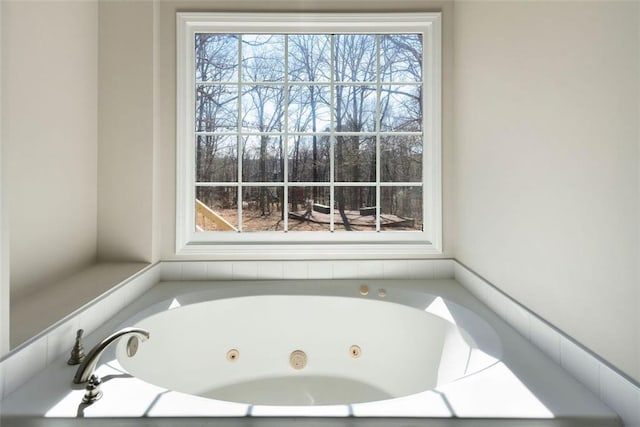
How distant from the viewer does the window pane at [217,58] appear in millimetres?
2295

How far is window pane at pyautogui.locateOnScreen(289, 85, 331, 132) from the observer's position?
2.32 m

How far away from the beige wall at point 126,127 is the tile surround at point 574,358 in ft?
6.29

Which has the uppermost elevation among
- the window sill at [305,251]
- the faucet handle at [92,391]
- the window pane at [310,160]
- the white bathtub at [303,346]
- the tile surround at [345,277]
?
the window pane at [310,160]

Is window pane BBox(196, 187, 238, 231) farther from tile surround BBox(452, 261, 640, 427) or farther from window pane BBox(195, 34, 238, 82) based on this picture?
tile surround BBox(452, 261, 640, 427)

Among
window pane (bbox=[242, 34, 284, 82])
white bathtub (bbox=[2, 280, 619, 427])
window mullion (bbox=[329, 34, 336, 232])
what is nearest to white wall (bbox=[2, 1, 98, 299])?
white bathtub (bbox=[2, 280, 619, 427])

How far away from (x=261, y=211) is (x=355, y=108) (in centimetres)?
92

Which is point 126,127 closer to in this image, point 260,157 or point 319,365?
point 260,157

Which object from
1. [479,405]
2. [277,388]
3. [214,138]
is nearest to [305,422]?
[479,405]

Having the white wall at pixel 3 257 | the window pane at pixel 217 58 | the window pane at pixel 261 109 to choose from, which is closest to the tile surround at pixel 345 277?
the white wall at pixel 3 257

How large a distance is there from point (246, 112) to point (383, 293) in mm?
1431

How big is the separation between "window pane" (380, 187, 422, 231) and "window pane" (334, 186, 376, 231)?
74mm

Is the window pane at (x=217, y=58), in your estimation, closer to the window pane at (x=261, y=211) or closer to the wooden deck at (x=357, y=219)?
the window pane at (x=261, y=211)

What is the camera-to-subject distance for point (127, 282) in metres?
1.76

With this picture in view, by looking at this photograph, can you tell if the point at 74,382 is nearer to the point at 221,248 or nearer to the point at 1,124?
the point at 1,124
